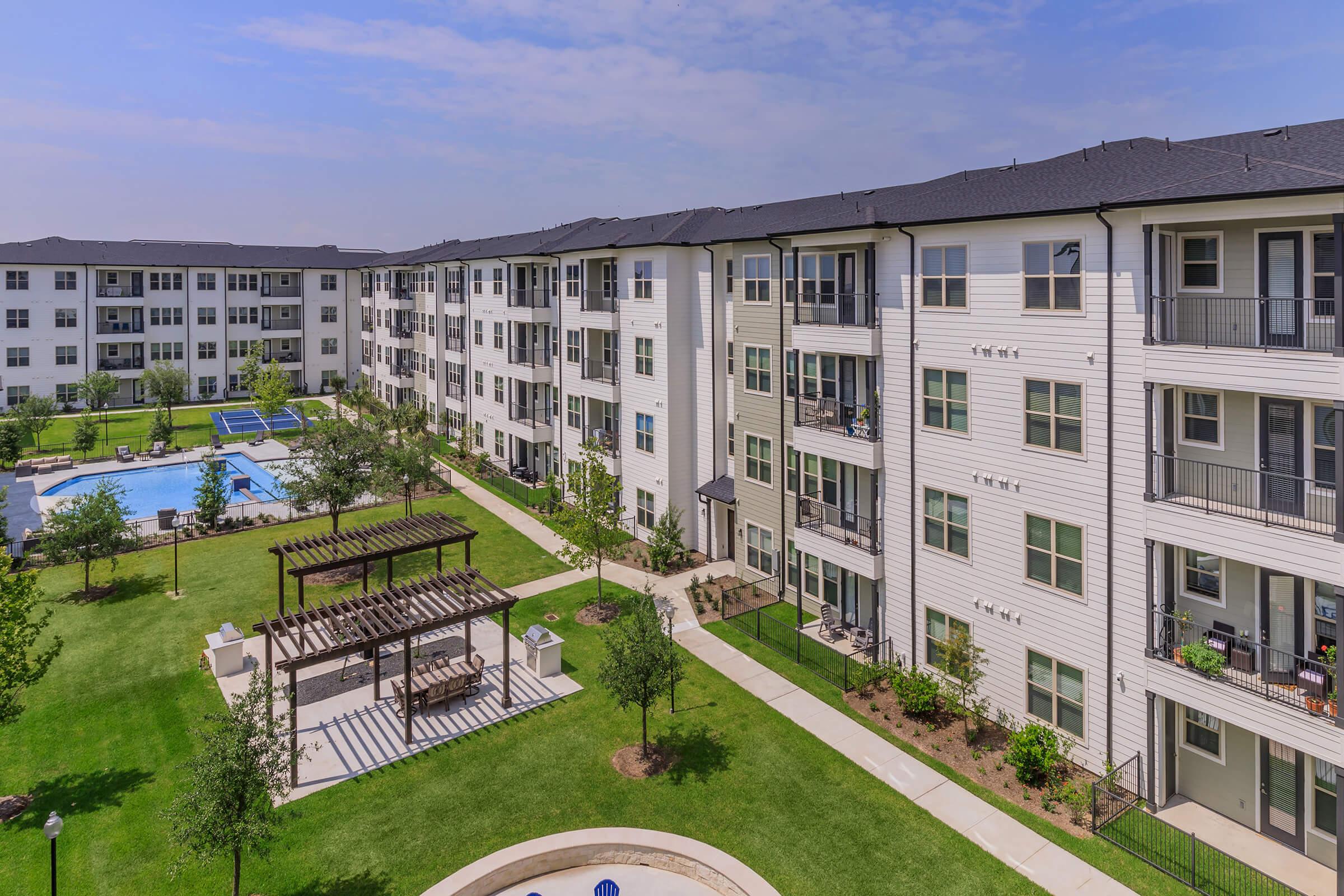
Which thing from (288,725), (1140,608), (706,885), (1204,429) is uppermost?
(1204,429)

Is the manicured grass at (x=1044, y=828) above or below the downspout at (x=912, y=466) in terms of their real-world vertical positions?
below

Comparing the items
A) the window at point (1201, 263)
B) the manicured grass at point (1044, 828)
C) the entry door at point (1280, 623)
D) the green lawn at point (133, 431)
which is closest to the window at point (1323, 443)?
the entry door at point (1280, 623)

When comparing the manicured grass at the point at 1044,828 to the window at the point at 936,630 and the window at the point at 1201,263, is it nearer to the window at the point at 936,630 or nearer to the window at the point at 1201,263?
the window at the point at 936,630

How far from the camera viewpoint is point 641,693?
1748 cm

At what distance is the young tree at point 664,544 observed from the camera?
2943cm

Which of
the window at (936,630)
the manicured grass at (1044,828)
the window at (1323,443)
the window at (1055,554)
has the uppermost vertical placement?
the window at (1323,443)

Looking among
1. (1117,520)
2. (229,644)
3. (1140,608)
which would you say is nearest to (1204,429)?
(1117,520)

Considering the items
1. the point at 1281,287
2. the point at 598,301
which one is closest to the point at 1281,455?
the point at 1281,287

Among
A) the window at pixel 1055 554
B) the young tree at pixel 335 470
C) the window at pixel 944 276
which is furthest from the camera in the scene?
the young tree at pixel 335 470

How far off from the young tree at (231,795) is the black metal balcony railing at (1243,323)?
62.1ft

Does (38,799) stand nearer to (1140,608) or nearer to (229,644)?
(229,644)

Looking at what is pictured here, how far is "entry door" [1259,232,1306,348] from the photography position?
46.1ft

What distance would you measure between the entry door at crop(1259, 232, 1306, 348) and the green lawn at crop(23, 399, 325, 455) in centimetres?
5901

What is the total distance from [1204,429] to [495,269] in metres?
38.6
